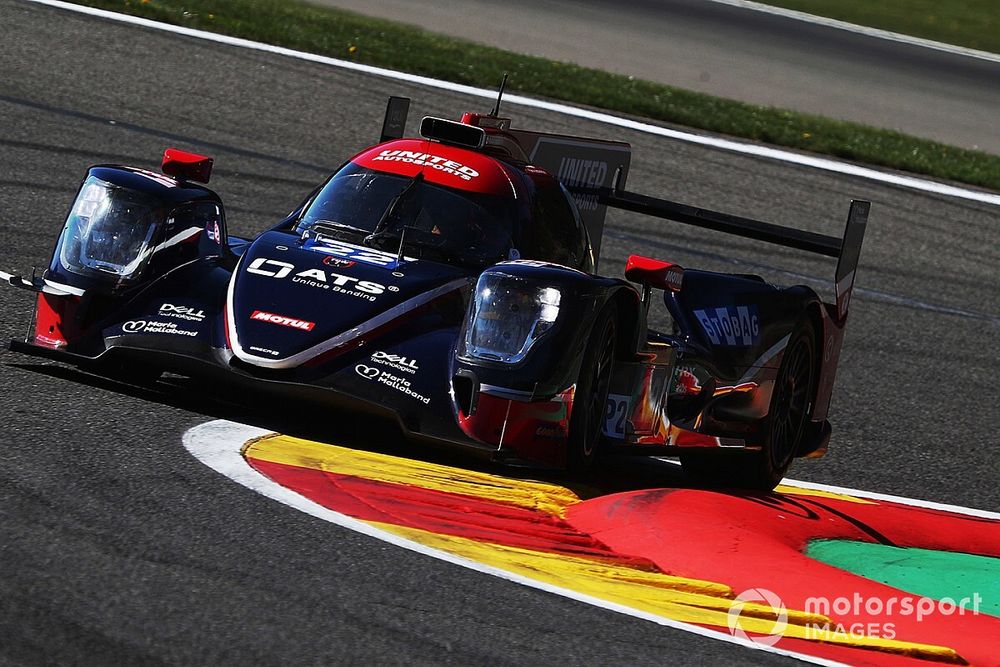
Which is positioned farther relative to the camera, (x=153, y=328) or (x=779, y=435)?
(x=779, y=435)

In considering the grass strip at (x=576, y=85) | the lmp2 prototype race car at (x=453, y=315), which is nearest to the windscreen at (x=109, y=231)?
the lmp2 prototype race car at (x=453, y=315)

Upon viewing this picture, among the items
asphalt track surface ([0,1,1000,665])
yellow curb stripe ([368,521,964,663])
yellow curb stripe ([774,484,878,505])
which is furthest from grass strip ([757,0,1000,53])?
yellow curb stripe ([368,521,964,663])

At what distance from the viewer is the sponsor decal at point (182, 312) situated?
6.11 m

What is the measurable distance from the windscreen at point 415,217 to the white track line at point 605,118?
857cm

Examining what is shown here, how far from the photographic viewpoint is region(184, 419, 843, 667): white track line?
14.2ft

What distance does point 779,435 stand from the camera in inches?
288

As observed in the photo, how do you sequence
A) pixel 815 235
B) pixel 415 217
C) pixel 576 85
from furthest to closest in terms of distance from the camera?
pixel 576 85, pixel 815 235, pixel 415 217

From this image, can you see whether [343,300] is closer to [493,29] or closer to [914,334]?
[914,334]

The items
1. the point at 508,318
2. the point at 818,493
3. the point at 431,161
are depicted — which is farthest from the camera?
the point at 818,493

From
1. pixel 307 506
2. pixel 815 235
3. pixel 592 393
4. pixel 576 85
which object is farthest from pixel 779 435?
pixel 576 85

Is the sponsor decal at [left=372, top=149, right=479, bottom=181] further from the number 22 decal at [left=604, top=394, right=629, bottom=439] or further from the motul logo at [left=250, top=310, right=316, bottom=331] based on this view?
the motul logo at [left=250, top=310, right=316, bottom=331]

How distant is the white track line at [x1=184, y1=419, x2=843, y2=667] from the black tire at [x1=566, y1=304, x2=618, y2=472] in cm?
111

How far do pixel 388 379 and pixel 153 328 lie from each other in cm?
96

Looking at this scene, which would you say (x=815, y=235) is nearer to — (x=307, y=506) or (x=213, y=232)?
(x=213, y=232)
